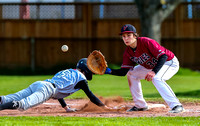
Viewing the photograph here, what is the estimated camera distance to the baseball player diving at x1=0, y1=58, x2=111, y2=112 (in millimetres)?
5551

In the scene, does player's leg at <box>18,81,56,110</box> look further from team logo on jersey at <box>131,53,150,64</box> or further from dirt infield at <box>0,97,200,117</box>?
team logo on jersey at <box>131,53,150,64</box>

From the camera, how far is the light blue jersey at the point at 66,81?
611 cm

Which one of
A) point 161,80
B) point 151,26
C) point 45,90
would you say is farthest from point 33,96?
point 151,26

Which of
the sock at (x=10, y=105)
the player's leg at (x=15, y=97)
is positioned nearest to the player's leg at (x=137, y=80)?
the player's leg at (x=15, y=97)

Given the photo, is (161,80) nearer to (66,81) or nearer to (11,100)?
(66,81)

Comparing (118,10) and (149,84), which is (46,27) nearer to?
(118,10)

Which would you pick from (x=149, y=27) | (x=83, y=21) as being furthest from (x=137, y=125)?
(x=83, y=21)

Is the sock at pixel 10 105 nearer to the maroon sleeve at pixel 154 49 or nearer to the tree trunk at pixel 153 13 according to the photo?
the maroon sleeve at pixel 154 49

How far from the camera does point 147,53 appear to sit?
20.8 feet

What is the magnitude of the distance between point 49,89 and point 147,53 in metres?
1.64

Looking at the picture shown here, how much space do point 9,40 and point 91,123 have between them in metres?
12.6

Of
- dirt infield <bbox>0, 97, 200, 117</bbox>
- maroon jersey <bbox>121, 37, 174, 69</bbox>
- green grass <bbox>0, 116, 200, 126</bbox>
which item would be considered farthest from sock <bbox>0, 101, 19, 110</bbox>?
maroon jersey <bbox>121, 37, 174, 69</bbox>

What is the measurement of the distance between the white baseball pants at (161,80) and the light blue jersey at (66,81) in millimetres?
924

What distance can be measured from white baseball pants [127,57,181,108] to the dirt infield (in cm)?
22
